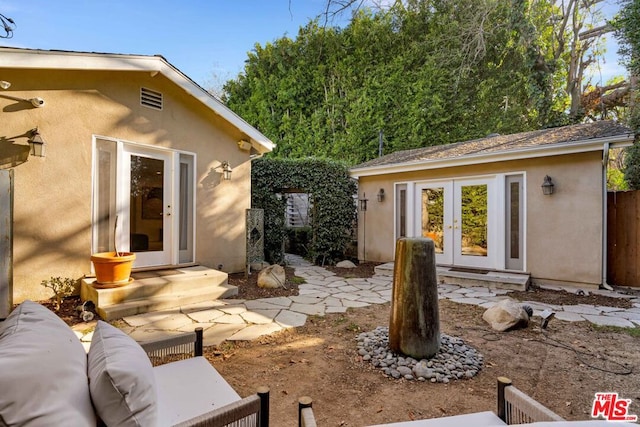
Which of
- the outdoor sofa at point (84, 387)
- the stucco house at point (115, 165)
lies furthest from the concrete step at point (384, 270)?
the outdoor sofa at point (84, 387)

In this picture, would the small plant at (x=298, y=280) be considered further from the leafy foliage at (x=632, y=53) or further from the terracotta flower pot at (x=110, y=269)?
the leafy foliage at (x=632, y=53)

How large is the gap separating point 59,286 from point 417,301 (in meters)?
4.92

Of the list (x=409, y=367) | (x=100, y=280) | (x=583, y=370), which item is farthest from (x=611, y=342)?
(x=100, y=280)

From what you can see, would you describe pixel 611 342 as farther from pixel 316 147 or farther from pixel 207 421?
pixel 316 147

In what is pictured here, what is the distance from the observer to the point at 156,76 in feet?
19.5

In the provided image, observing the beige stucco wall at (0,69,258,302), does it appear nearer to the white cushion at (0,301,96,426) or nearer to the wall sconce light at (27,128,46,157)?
the wall sconce light at (27,128,46,157)

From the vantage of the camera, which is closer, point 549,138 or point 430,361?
point 430,361

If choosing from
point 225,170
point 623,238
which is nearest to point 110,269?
point 225,170

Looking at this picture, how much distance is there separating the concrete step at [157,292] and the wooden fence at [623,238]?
7533 millimetres

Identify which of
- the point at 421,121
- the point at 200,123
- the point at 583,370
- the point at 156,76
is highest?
the point at 421,121

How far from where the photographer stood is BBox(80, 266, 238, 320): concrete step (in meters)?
4.49

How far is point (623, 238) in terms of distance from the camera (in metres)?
6.57

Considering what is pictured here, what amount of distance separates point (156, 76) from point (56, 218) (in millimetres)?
2952

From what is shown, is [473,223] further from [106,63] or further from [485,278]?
[106,63]
